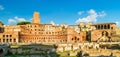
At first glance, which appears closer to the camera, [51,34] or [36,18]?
[51,34]

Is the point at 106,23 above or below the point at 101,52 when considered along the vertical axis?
above

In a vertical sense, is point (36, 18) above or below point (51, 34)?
above

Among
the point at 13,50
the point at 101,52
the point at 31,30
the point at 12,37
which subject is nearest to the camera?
the point at 101,52

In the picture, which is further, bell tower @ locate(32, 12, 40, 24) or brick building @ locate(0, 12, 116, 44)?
bell tower @ locate(32, 12, 40, 24)

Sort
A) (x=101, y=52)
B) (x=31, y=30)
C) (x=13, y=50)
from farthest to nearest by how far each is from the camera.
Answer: (x=31, y=30), (x=13, y=50), (x=101, y=52)

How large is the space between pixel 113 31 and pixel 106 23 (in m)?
6.58

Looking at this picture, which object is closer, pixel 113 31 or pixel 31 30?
pixel 113 31

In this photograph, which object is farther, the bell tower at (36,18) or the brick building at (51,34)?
the bell tower at (36,18)

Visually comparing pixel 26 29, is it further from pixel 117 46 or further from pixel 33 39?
pixel 117 46

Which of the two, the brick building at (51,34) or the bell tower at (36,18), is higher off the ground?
the bell tower at (36,18)

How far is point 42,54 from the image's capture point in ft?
206

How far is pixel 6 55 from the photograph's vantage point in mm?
62719

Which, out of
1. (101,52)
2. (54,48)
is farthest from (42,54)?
(101,52)

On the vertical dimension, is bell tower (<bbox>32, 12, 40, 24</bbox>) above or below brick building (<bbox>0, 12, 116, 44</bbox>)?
above
